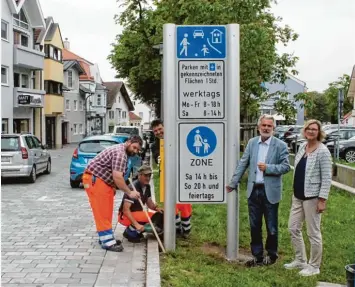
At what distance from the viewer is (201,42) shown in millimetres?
7047

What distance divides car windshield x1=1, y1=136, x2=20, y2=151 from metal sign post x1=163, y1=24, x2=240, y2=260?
34.9ft

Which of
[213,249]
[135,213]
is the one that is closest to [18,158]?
[135,213]

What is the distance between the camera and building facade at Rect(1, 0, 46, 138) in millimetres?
33438

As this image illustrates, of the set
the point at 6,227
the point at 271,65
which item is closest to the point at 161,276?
the point at 6,227

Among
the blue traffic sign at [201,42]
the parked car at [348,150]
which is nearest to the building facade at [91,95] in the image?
the parked car at [348,150]

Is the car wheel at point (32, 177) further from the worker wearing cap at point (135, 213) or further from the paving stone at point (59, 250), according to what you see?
the worker wearing cap at point (135, 213)

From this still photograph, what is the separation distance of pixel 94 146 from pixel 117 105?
64131 millimetres

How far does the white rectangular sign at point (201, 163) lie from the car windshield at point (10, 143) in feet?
34.9

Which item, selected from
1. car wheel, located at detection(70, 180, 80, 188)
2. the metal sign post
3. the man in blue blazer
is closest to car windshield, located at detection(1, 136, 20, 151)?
car wheel, located at detection(70, 180, 80, 188)

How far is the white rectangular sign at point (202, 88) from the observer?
279 inches

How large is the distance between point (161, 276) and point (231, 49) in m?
3.06

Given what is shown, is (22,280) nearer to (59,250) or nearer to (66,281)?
(66,281)

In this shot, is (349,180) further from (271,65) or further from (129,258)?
(129,258)

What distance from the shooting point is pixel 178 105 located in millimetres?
7113
